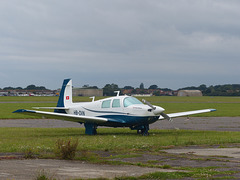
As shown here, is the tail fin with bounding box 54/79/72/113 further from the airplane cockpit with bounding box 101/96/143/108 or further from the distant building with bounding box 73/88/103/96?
the distant building with bounding box 73/88/103/96

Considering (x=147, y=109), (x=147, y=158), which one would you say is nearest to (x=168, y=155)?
(x=147, y=158)

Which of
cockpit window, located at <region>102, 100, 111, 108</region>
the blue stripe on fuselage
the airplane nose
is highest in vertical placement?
cockpit window, located at <region>102, 100, 111, 108</region>

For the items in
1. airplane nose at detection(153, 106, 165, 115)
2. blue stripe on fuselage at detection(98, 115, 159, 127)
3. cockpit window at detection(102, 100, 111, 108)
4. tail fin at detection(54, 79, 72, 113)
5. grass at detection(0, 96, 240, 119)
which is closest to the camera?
airplane nose at detection(153, 106, 165, 115)

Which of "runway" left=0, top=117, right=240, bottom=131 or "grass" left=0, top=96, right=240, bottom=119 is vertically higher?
"grass" left=0, top=96, right=240, bottom=119

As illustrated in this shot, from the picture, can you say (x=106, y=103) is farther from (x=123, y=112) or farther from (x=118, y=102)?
(x=123, y=112)

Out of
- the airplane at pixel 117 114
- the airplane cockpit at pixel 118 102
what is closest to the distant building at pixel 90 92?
the airplane at pixel 117 114

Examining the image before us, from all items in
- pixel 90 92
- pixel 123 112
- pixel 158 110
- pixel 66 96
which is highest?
pixel 90 92

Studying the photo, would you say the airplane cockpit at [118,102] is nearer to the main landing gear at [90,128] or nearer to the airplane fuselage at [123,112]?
the airplane fuselage at [123,112]

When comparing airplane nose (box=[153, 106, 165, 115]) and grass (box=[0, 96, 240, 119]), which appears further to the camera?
grass (box=[0, 96, 240, 119])

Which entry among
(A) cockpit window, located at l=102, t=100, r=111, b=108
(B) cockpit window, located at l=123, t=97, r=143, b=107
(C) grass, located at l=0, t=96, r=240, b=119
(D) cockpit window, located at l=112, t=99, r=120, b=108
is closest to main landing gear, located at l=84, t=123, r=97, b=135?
(A) cockpit window, located at l=102, t=100, r=111, b=108

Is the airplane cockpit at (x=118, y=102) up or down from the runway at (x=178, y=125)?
up

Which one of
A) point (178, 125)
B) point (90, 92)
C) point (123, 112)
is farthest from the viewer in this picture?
point (90, 92)

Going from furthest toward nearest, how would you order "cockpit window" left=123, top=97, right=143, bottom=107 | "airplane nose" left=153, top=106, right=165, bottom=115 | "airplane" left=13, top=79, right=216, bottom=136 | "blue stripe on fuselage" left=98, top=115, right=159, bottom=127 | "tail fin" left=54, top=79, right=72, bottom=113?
"tail fin" left=54, top=79, right=72, bottom=113 < "cockpit window" left=123, top=97, right=143, bottom=107 < "blue stripe on fuselage" left=98, top=115, right=159, bottom=127 < "airplane" left=13, top=79, right=216, bottom=136 < "airplane nose" left=153, top=106, right=165, bottom=115

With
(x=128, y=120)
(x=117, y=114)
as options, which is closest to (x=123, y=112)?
(x=117, y=114)
